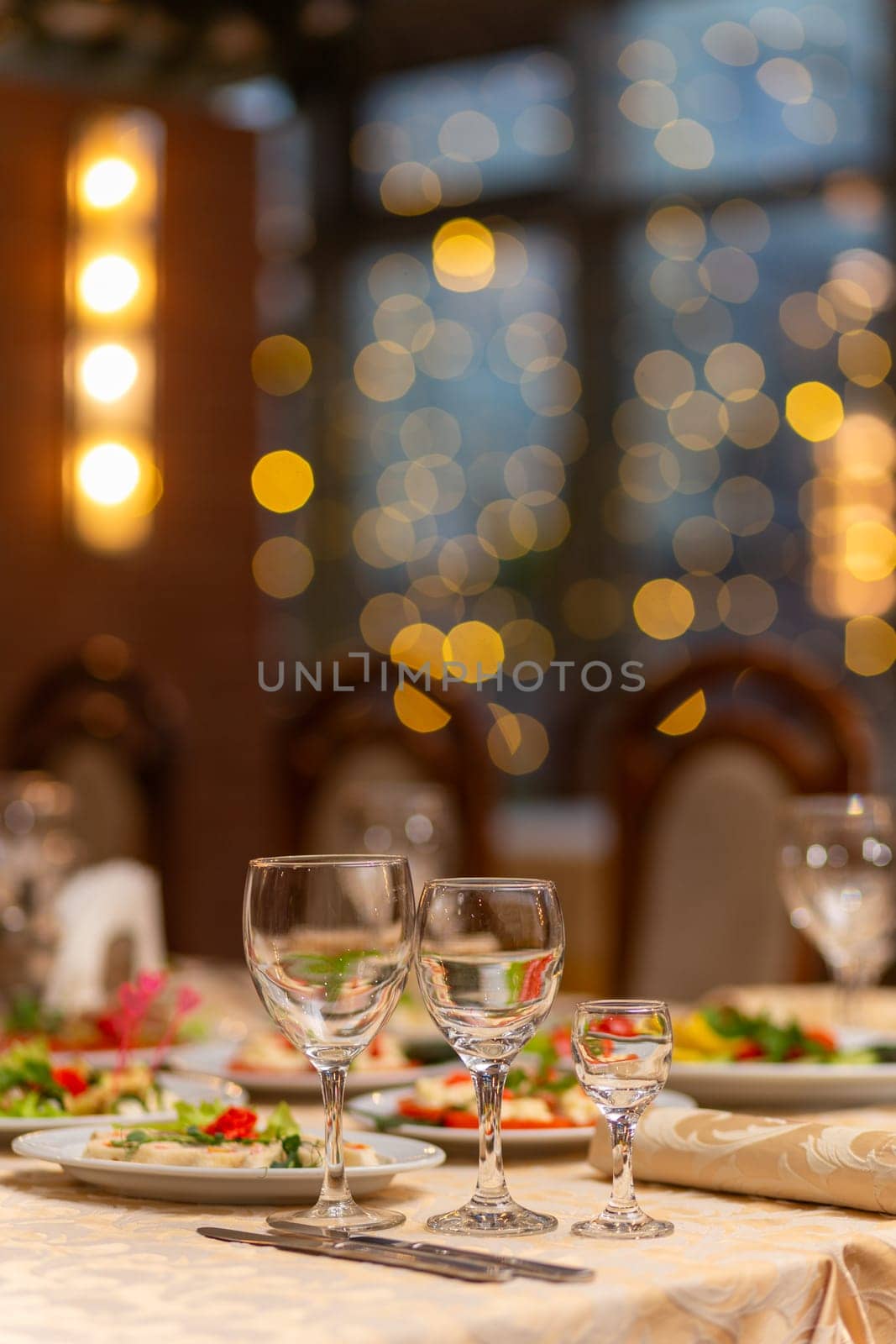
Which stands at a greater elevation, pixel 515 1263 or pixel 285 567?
pixel 285 567

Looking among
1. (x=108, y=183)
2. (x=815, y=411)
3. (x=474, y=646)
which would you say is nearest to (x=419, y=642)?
(x=474, y=646)

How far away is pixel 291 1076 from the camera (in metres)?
1.22

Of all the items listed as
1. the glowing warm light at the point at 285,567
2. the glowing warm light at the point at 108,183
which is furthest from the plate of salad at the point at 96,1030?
the glowing warm light at the point at 285,567

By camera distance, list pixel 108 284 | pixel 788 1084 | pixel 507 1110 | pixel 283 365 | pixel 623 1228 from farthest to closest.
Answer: pixel 283 365, pixel 108 284, pixel 788 1084, pixel 507 1110, pixel 623 1228

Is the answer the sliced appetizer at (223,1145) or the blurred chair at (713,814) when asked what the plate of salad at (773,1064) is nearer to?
the sliced appetizer at (223,1145)

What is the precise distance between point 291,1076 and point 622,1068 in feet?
1.46

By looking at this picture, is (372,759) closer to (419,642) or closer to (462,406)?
(419,642)

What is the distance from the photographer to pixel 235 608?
178 inches

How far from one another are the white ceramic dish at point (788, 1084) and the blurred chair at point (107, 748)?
189 centimetres

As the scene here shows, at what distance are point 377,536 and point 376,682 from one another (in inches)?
115

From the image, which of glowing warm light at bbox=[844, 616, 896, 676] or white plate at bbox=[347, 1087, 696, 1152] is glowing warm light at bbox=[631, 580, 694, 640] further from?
white plate at bbox=[347, 1087, 696, 1152]

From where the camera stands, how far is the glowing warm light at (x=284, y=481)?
568 cm

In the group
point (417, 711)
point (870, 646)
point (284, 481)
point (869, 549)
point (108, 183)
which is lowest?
point (417, 711)

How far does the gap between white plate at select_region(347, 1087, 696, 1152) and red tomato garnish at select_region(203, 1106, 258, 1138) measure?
0.42 feet
